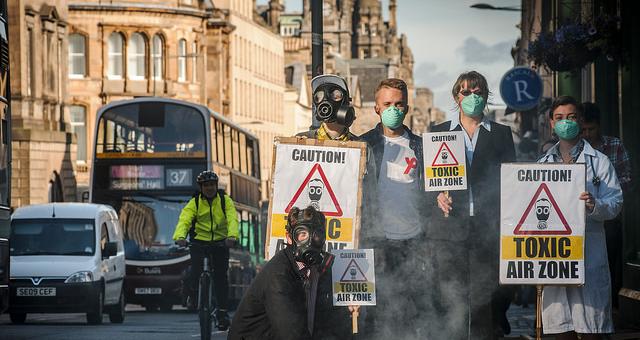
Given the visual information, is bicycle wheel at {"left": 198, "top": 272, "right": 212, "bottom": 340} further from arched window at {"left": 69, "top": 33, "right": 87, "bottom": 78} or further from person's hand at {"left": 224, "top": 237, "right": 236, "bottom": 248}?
arched window at {"left": 69, "top": 33, "right": 87, "bottom": 78}

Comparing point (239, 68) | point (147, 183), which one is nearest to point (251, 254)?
point (147, 183)

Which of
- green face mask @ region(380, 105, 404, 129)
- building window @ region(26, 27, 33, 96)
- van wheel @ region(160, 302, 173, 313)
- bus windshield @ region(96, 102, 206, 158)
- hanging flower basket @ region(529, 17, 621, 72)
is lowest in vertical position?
van wheel @ region(160, 302, 173, 313)

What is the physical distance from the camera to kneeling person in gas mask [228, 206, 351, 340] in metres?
9.23

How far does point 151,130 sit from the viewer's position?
3475 cm

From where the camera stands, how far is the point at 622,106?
59.8 ft

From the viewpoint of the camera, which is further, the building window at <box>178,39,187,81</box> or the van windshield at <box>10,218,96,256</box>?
the building window at <box>178,39,187,81</box>

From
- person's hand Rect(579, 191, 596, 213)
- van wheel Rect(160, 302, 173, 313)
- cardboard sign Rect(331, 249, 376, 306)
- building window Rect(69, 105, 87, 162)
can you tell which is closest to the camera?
cardboard sign Rect(331, 249, 376, 306)

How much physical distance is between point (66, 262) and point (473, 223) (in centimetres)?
1621

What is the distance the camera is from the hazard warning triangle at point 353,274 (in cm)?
1019

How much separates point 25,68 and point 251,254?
23874 millimetres

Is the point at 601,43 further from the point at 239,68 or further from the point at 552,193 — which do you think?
the point at 239,68

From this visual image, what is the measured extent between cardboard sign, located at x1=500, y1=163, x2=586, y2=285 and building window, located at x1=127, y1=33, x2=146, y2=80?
248ft

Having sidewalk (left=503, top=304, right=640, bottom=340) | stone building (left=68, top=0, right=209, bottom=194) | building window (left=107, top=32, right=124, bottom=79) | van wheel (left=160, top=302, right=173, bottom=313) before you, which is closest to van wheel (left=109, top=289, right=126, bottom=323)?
sidewalk (left=503, top=304, right=640, bottom=340)

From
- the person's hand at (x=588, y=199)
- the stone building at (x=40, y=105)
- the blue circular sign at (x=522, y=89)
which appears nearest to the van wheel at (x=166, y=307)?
the blue circular sign at (x=522, y=89)
